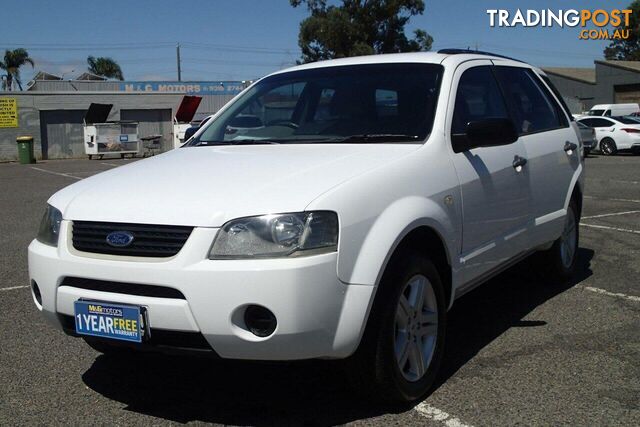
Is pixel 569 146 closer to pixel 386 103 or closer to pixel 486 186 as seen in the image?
pixel 486 186

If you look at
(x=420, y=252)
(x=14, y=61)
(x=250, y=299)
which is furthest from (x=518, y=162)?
(x=14, y=61)

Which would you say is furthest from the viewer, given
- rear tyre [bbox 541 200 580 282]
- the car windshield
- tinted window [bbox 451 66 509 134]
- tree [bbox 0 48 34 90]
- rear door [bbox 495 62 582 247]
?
tree [bbox 0 48 34 90]

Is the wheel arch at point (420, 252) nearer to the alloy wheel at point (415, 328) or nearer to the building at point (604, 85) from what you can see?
the alloy wheel at point (415, 328)

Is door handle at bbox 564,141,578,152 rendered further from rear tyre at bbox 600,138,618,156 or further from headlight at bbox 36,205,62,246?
rear tyre at bbox 600,138,618,156

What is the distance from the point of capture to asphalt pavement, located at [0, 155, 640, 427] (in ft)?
11.1

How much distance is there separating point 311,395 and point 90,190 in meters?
1.52

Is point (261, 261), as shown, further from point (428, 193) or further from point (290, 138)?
point (290, 138)

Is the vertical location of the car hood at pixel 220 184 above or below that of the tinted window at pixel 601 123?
below

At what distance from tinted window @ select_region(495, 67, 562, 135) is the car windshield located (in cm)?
92

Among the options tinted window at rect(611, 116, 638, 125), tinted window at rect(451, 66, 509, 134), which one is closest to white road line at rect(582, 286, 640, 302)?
tinted window at rect(451, 66, 509, 134)

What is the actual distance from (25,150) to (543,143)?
2686cm

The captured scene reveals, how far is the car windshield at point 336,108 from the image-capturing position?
407 cm

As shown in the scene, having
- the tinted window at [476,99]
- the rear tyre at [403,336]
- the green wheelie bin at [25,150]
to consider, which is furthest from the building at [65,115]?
the rear tyre at [403,336]

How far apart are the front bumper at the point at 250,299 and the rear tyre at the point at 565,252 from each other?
10.2ft
